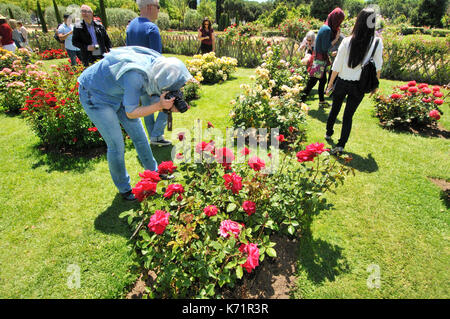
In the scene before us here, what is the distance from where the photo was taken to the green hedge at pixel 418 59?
7.96 meters

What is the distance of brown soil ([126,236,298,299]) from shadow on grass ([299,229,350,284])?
116 mm

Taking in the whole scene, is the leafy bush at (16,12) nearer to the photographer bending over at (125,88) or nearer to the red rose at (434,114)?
the photographer bending over at (125,88)

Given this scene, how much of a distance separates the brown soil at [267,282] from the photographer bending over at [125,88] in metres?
1.34

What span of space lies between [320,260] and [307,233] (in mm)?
338

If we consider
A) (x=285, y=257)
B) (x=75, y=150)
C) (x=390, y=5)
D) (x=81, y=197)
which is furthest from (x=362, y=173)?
(x=390, y=5)

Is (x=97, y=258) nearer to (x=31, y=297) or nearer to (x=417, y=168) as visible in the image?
(x=31, y=297)

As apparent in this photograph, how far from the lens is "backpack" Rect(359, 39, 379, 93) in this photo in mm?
3373

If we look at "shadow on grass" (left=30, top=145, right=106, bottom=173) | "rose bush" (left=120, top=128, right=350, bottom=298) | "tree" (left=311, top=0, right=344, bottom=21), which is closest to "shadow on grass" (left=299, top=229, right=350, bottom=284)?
"rose bush" (left=120, top=128, right=350, bottom=298)

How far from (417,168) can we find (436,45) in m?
7.26

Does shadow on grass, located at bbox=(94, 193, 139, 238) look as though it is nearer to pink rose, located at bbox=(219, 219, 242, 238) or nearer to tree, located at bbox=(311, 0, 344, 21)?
pink rose, located at bbox=(219, 219, 242, 238)

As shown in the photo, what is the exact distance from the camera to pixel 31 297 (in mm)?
2031

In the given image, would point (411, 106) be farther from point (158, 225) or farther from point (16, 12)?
point (16, 12)

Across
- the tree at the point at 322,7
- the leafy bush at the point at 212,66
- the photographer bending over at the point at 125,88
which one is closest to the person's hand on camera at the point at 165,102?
the photographer bending over at the point at 125,88

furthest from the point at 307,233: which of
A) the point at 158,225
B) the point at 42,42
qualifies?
the point at 42,42
